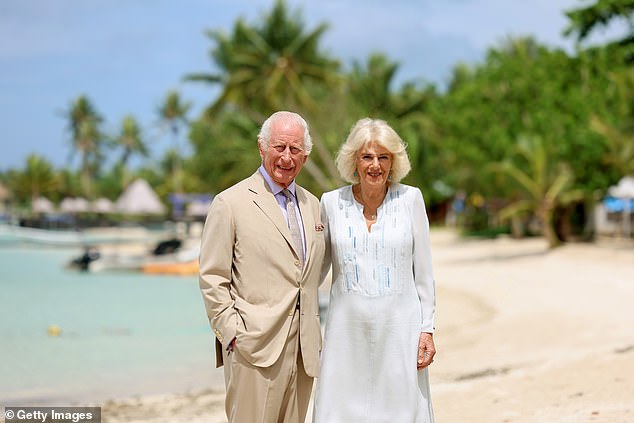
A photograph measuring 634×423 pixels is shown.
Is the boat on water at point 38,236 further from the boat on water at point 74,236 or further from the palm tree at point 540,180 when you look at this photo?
the palm tree at point 540,180

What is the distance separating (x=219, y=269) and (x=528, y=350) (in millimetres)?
6812

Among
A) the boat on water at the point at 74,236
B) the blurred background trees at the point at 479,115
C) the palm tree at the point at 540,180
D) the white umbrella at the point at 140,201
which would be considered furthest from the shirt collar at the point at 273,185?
the boat on water at the point at 74,236

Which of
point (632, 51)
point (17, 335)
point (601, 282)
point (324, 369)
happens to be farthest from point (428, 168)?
point (324, 369)

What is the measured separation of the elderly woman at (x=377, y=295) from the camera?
319cm

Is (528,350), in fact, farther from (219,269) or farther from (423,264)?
(219,269)

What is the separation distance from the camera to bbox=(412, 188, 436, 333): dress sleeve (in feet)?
10.6

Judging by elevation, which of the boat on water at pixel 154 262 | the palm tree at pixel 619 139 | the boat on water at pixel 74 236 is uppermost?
the palm tree at pixel 619 139

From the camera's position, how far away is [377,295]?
3.20 metres

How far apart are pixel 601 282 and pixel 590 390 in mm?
9587

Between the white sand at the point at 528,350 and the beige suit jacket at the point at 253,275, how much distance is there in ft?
8.51

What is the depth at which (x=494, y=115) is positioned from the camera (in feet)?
89.7

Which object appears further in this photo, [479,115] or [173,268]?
[479,115]

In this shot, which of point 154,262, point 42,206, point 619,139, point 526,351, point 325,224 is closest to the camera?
point 325,224

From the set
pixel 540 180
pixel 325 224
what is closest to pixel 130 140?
pixel 540 180
